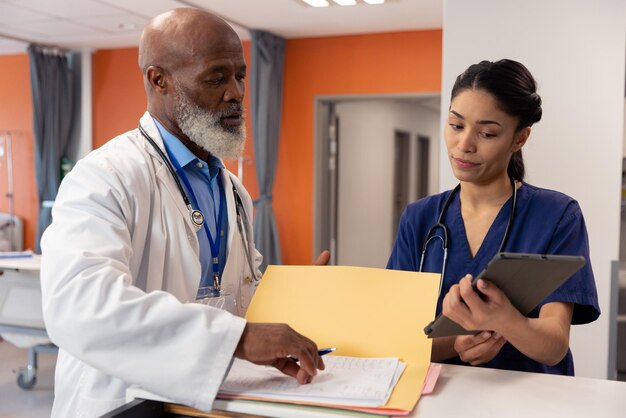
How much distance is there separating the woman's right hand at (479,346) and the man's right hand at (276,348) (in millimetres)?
342

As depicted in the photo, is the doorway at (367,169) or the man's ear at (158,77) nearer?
the man's ear at (158,77)

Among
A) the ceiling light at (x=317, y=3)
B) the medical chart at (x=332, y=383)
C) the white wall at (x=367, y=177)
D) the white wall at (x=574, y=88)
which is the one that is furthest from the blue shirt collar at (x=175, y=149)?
the white wall at (x=367, y=177)

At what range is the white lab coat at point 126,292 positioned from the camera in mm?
885

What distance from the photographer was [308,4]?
448 cm

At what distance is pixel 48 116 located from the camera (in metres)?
6.00

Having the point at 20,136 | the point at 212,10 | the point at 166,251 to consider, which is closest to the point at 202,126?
the point at 166,251

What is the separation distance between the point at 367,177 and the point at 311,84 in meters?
1.71

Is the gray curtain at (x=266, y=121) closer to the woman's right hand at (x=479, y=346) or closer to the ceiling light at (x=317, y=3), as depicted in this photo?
the ceiling light at (x=317, y=3)

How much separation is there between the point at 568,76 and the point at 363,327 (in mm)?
1683

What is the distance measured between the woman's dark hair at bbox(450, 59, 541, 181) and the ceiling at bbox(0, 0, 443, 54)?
3.25 metres

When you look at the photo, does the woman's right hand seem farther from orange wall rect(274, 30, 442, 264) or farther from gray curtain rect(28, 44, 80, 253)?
gray curtain rect(28, 44, 80, 253)

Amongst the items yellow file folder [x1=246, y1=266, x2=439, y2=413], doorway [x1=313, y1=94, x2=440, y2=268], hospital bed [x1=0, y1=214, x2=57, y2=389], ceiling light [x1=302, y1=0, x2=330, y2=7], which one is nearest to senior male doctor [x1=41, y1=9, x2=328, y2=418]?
yellow file folder [x1=246, y1=266, x2=439, y2=413]

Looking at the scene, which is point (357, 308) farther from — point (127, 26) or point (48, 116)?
point (48, 116)

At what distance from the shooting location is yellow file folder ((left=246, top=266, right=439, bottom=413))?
3.39ft
